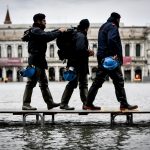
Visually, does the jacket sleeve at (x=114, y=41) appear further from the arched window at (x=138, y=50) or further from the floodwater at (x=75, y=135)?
the arched window at (x=138, y=50)

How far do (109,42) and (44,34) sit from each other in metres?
1.21

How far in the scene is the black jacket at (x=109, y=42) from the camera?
11727 mm

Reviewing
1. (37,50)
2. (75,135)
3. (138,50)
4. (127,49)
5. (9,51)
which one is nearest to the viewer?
(75,135)

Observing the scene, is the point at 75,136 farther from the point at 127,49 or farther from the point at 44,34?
the point at 127,49

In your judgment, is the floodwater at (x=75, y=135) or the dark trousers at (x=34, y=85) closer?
the floodwater at (x=75, y=135)

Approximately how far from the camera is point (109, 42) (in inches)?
461

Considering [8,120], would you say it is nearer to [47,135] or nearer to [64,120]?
[64,120]

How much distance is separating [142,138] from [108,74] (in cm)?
242

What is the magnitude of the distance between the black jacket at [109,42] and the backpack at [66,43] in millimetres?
568

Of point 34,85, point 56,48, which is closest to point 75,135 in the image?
point 34,85

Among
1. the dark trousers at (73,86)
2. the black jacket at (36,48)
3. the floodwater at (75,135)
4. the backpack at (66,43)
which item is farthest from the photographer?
the dark trousers at (73,86)

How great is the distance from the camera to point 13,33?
117438mm

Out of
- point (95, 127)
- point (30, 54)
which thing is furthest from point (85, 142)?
point (30, 54)

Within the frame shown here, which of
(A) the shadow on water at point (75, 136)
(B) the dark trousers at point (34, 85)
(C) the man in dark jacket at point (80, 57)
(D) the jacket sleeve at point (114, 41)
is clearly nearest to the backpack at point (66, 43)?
(C) the man in dark jacket at point (80, 57)
